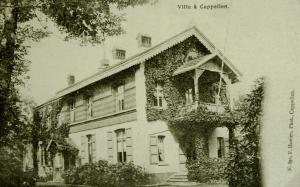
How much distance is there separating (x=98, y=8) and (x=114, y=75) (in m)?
1.86

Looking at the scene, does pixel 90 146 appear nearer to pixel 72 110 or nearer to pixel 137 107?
pixel 72 110

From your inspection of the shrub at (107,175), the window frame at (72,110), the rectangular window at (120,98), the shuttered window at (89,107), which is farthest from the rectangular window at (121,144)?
the window frame at (72,110)

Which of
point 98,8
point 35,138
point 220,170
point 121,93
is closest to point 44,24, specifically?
point 98,8

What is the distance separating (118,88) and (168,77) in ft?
4.87

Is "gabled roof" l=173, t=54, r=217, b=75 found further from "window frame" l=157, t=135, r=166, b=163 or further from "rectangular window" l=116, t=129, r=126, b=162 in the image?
"rectangular window" l=116, t=129, r=126, b=162

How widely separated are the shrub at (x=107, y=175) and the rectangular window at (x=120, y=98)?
1.13 m

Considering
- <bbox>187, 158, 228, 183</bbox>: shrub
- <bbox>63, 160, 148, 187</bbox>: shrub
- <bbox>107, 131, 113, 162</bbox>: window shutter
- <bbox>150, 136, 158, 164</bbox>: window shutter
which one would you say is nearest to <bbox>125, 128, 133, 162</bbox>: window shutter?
<bbox>63, 160, 148, 187</bbox>: shrub

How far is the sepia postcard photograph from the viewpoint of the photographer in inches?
221

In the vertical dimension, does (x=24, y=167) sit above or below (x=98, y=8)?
below

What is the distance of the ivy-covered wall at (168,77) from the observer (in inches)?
329

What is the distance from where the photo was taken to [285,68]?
574 centimetres

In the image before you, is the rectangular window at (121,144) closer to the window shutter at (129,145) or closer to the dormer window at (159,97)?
the window shutter at (129,145)

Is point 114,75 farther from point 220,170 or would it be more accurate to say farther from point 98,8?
point 220,170

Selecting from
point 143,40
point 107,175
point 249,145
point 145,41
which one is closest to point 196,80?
point 145,41
